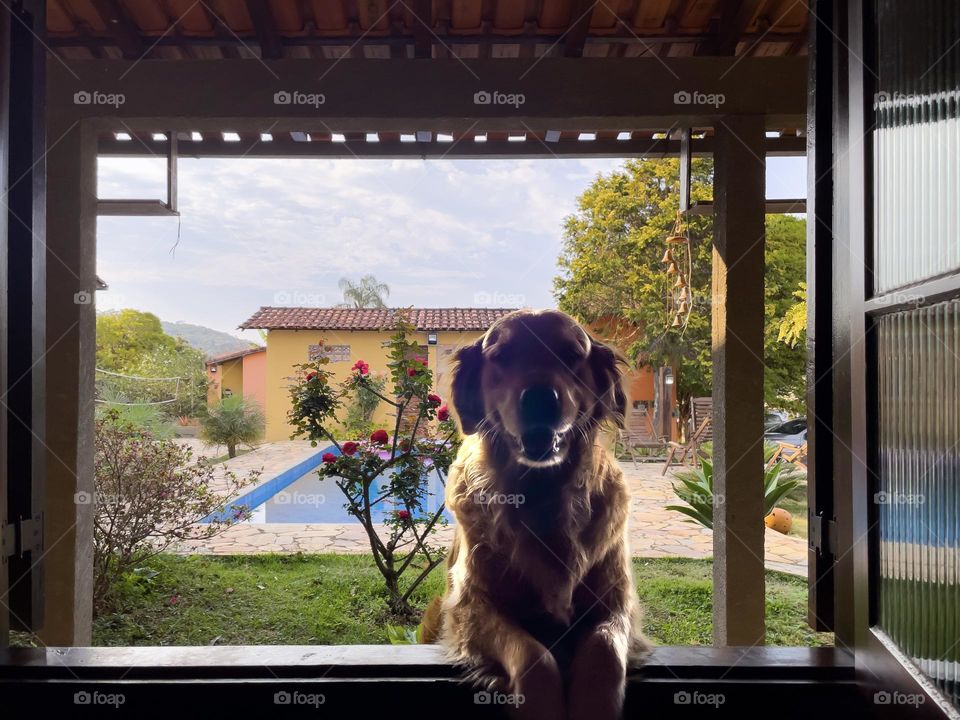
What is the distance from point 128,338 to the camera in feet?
47.3

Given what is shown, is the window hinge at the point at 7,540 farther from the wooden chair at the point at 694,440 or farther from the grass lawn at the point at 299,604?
the wooden chair at the point at 694,440

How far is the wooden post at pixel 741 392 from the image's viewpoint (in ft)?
10.5

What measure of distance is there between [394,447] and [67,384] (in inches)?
93.0

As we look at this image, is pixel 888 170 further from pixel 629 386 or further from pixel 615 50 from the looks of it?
pixel 615 50

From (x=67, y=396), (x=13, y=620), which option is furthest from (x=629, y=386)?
(x=67, y=396)

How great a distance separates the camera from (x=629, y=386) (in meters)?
2.05

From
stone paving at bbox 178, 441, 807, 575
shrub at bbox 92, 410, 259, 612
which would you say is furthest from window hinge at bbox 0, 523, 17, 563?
stone paving at bbox 178, 441, 807, 575

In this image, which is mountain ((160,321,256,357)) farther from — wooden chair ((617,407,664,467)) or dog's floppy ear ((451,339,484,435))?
dog's floppy ear ((451,339,484,435))

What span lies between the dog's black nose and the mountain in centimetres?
1246

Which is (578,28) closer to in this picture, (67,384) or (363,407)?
(67,384)

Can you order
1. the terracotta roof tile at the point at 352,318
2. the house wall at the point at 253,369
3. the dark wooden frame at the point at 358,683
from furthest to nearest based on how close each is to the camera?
1. the house wall at the point at 253,369
2. the terracotta roof tile at the point at 352,318
3. the dark wooden frame at the point at 358,683

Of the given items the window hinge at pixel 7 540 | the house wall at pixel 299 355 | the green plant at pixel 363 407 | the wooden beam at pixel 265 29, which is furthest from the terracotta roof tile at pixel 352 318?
the window hinge at pixel 7 540

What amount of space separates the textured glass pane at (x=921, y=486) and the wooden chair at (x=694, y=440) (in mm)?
9539

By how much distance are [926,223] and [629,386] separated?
1183 millimetres
